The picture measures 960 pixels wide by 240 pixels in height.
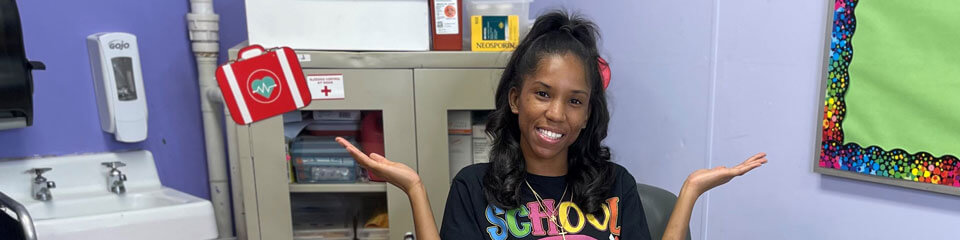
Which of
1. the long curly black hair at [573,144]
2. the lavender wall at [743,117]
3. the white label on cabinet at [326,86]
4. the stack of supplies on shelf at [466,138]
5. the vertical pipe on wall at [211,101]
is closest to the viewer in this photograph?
the long curly black hair at [573,144]

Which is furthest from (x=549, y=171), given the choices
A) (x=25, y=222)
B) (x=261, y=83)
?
(x=25, y=222)

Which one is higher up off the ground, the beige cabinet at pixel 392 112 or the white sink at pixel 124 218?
the beige cabinet at pixel 392 112

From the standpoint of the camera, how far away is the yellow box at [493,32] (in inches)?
57.9

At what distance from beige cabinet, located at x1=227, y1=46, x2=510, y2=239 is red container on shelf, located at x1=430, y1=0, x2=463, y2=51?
0.05 metres

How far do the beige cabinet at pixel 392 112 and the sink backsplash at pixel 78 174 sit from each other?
0.41 m

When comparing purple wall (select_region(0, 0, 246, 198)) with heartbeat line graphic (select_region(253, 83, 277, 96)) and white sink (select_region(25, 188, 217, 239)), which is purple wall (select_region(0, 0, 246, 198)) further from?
heartbeat line graphic (select_region(253, 83, 277, 96))

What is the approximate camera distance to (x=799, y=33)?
1.20 meters

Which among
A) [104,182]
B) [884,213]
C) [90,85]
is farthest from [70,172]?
[884,213]

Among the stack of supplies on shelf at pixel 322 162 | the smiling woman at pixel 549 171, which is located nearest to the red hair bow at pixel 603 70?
the smiling woman at pixel 549 171

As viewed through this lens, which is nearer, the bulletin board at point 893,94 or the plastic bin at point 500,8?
the bulletin board at point 893,94

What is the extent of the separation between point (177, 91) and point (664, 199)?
4.73ft

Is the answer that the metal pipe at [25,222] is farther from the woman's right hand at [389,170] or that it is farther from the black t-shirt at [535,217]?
the black t-shirt at [535,217]

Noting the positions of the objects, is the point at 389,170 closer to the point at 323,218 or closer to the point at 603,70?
the point at 603,70

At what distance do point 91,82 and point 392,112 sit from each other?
856 mm
